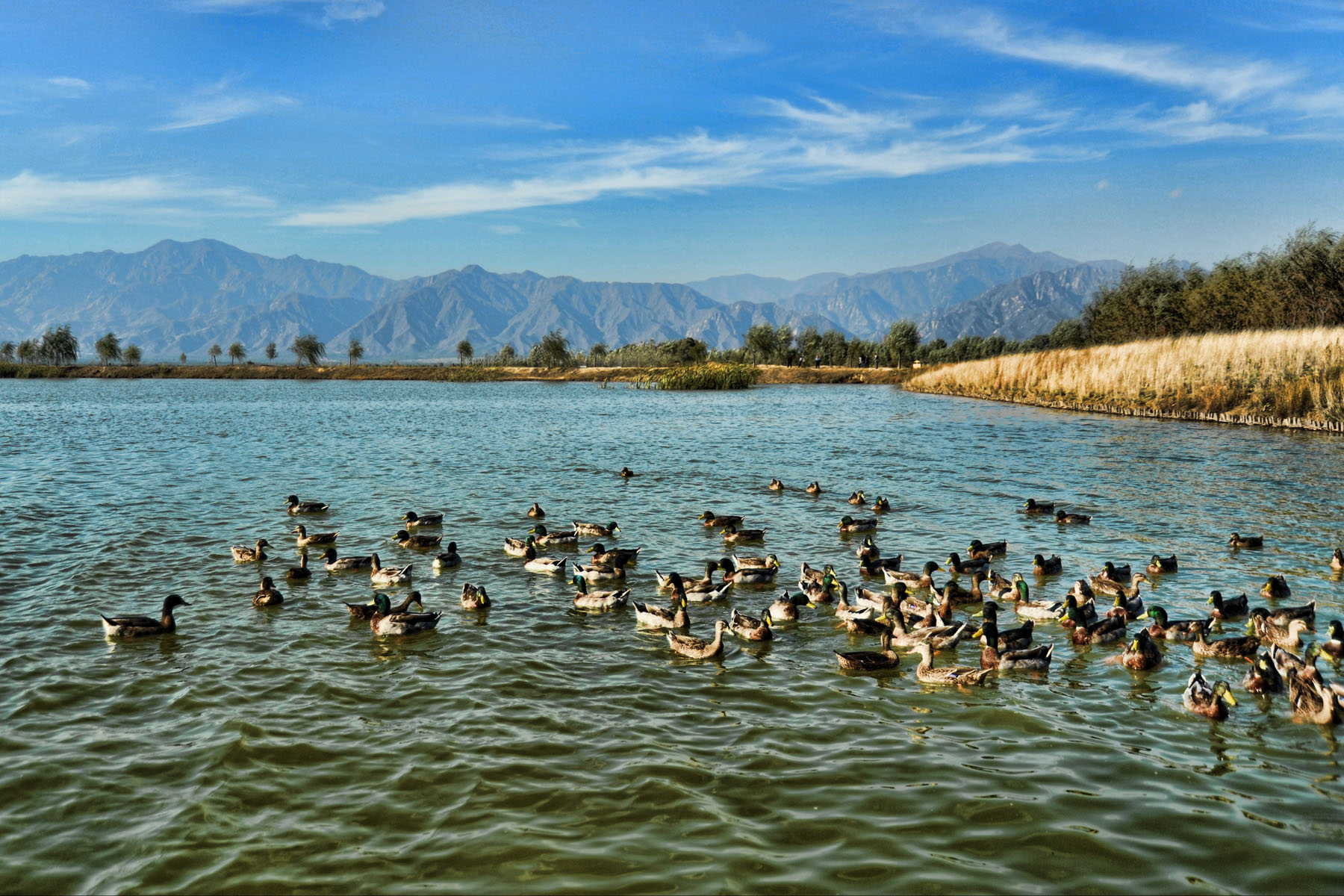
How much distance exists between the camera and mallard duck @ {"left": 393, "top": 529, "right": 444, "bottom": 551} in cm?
2305

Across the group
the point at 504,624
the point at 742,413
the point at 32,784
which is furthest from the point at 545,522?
the point at 742,413

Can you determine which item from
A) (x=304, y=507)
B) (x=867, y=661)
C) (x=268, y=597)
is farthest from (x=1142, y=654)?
(x=304, y=507)

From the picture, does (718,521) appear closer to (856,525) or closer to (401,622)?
(856,525)

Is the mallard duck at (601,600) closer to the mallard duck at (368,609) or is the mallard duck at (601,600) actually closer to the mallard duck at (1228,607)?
the mallard duck at (368,609)

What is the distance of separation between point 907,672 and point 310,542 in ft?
56.1

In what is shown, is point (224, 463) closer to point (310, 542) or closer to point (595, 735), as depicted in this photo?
point (310, 542)

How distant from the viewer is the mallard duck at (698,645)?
14914 mm

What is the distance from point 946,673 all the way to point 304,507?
2272cm

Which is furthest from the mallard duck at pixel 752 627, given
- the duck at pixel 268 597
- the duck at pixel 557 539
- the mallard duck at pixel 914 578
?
the duck at pixel 268 597

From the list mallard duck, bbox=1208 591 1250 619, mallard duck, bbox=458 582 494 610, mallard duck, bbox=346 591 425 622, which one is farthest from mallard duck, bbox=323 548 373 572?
mallard duck, bbox=1208 591 1250 619

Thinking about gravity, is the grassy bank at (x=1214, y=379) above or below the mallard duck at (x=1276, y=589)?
above

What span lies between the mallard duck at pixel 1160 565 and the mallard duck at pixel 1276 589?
2.25 m

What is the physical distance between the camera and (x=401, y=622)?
52.2 feet

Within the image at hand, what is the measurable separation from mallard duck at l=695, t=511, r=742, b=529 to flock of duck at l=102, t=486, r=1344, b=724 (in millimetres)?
1596
